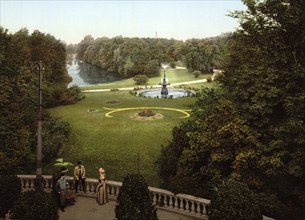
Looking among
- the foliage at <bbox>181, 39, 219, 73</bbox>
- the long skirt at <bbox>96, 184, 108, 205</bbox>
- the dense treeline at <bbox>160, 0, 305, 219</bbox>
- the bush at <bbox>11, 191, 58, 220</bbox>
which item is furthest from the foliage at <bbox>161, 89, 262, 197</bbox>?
the foliage at <bbox>181, 39, 219, 73</bbox>

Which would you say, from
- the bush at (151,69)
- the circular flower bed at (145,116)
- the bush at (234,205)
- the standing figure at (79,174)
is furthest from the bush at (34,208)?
the bush at (151,69)

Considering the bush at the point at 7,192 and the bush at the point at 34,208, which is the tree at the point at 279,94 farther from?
the bush at the point at 7,192

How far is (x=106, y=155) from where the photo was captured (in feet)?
84.0

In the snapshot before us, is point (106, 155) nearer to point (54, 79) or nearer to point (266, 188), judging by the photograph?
point (266, 188)

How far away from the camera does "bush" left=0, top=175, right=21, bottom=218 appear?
12758 millimetres

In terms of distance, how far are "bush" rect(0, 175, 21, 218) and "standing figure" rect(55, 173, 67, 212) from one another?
160 cm

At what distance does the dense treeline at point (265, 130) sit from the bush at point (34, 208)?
18.8ft

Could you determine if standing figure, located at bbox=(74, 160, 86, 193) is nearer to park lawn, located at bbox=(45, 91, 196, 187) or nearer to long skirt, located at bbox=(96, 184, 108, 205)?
long skirt, located at bbox=(96, 184, 108, 205)

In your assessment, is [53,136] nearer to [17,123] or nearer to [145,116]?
[17,123]

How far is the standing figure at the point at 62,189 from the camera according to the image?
13891 mm

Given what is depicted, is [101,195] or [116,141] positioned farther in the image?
[116,141]

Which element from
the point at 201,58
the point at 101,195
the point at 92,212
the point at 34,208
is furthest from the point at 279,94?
the point at 201,58

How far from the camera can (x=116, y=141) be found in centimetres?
2845

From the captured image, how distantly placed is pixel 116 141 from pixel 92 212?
14.2 meters
